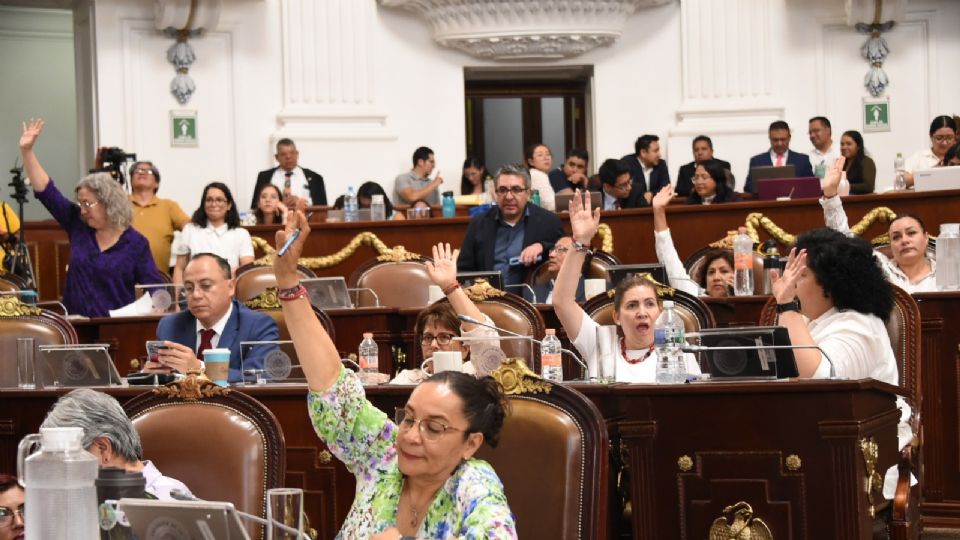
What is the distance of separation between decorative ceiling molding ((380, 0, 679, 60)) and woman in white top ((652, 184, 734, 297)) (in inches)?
212

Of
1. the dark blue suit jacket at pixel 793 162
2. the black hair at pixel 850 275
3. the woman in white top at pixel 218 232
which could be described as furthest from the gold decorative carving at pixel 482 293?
the dark blue suit jacket at pixel 793 162

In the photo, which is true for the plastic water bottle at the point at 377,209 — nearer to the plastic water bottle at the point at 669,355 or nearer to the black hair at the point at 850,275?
the plastic water bottle at the point at 669,355

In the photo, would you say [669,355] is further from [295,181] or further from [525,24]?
[525,24]

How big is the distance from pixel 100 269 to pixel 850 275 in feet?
13.9

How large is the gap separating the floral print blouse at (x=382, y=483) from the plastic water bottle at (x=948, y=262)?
3.93m

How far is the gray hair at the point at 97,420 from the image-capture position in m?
3.27

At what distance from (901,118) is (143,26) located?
6327mm

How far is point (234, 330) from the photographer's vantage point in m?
5.85

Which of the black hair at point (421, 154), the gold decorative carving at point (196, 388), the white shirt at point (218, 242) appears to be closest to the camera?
the gold decorative carving at point (196, 388)

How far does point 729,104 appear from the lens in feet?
43.4

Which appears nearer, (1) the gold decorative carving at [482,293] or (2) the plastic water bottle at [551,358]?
(2) the plastic water bottle at [551,358]

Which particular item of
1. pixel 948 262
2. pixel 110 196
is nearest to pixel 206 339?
pixel 110 196

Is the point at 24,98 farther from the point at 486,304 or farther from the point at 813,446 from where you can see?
the point at 813,446

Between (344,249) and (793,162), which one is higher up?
(793,162)
